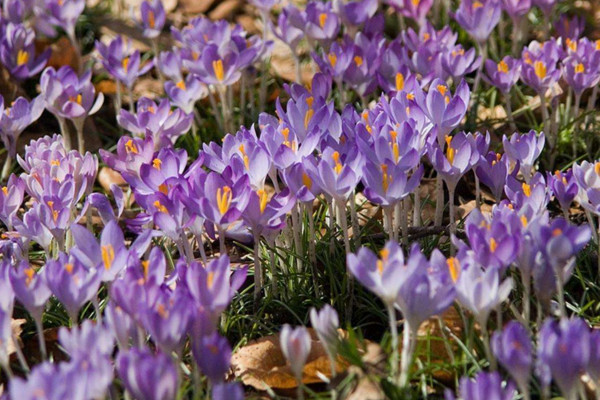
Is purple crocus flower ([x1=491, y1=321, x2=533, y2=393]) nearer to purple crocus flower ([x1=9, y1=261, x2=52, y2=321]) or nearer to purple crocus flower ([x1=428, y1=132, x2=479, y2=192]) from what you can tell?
purple crocus flower ([x1=428, y1=132, x2=479, y2=192])

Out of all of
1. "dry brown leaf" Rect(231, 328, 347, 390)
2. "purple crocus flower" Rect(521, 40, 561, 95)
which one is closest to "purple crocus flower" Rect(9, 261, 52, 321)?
"dry brown leaf" Rect(231, 328, 347, 390)

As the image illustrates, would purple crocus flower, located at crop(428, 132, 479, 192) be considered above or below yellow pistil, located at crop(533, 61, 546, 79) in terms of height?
below

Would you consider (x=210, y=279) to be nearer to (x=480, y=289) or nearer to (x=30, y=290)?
(x=30, y=290)

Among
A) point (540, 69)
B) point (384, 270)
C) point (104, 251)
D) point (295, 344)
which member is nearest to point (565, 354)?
point (384, 270)

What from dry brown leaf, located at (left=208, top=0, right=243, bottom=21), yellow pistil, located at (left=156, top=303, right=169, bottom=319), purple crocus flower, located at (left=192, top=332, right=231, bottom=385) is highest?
dry brown leaf, located at (left=208, top=0, right=243, bottom=21)

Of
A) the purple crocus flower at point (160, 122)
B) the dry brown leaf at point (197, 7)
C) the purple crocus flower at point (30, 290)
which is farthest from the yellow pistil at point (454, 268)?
the dry brown leaf at point (197, 7)

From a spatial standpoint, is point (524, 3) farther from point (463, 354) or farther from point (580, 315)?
point (463, 354)
